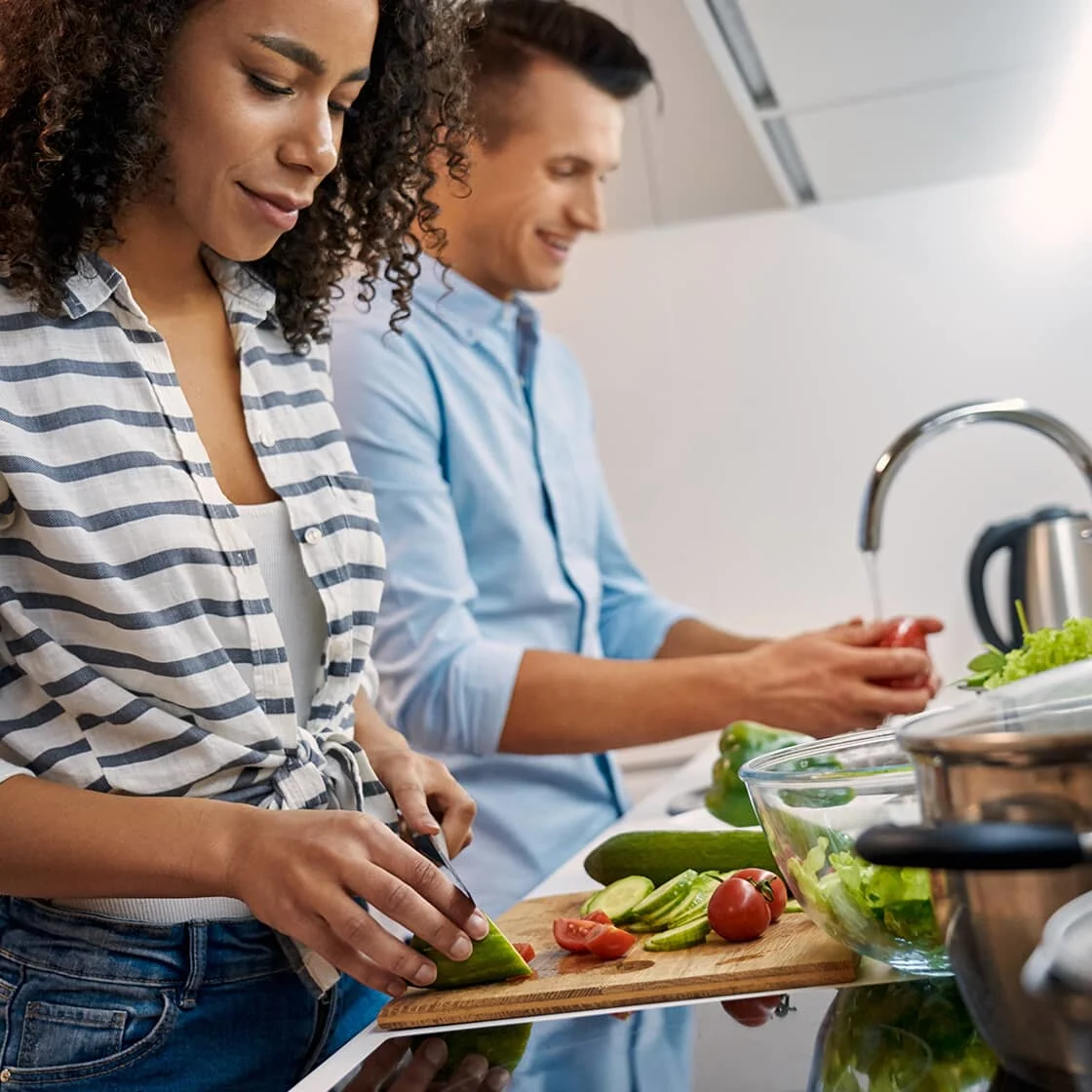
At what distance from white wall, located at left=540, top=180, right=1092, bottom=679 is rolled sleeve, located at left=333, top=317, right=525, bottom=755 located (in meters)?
1.30

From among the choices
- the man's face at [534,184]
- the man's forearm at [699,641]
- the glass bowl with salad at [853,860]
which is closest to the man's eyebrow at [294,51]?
the glass bowl with salad at [853,860]

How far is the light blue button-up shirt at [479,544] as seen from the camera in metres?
1.60

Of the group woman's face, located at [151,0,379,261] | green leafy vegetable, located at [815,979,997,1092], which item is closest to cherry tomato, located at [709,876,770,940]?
green leafy vegetable, located at [815,979,997,1092]

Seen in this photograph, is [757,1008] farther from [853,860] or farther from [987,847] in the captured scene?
[987,847]

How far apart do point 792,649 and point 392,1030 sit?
0.83 meters

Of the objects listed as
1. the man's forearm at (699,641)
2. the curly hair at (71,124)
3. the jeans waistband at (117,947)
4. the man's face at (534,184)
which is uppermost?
the man's face at (534,184)

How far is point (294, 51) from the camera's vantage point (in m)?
1.05

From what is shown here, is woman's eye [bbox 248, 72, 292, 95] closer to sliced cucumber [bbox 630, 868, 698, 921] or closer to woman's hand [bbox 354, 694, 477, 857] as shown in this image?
woman's hand [bbox 354, 694, 477, 857]

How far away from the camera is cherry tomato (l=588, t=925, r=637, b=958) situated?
992 mm

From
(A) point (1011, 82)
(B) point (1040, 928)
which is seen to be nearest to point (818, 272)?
(A) point (1011, 82)

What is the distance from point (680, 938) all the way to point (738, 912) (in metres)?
0.05

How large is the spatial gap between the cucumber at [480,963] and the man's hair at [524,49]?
1.22 m

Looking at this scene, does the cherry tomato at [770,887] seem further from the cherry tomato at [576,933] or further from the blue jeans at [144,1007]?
the blue jeans at [144,1007]

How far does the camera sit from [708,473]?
2.93m
